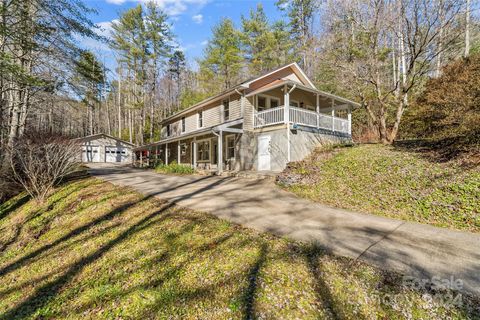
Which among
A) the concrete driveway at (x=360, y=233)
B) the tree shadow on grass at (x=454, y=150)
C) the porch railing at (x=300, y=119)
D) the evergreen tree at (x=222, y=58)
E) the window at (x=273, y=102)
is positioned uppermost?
the evergreen tree at (x=222, y=58)

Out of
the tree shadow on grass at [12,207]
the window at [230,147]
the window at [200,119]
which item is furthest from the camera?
the window at [200,119]

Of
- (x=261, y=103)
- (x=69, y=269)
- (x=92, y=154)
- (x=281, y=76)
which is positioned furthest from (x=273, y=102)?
(x=92, y=154)

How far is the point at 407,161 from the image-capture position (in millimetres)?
7750

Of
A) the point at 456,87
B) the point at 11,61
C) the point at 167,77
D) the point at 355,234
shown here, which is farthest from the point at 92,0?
the point at 167,77

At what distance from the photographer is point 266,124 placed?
13.1 metres

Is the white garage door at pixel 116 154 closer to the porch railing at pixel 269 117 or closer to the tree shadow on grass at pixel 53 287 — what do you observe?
the porch railing at pixel 269 117

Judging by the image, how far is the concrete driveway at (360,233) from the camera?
3.31 m

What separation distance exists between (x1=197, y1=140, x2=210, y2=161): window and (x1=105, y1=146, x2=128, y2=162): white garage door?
17.1 metres

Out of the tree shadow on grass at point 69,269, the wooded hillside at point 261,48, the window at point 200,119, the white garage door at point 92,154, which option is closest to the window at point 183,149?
the window at point 200,119

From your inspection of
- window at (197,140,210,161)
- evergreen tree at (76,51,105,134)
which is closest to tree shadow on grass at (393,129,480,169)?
window at (197,140,210,161)

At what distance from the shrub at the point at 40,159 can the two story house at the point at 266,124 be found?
6.70 meters

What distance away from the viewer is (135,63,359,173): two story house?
12391 millimetres

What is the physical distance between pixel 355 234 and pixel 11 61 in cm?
1045

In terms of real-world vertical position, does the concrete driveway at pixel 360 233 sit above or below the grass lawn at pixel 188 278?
above
